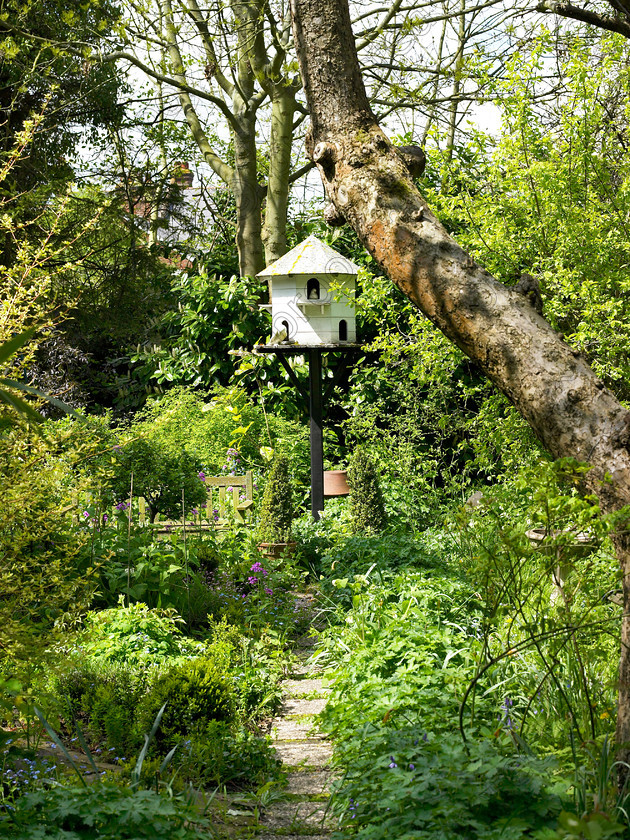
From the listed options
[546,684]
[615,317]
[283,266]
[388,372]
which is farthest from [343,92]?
[388,372]

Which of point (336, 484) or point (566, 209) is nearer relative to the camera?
point (566, 209)

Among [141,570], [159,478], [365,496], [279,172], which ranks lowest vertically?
[141,570]

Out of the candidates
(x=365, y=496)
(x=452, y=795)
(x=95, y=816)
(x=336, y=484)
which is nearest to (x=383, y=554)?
(x=365, y=496)

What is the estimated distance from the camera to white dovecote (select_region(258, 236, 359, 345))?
8.00m

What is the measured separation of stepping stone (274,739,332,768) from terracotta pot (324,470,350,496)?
181 inches

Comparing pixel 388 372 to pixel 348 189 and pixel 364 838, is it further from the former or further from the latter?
pixel 364 838

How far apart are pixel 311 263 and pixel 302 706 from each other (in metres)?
4.76

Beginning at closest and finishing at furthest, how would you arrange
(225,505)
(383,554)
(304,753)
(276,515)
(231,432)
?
(304,753)
(383,554)
(276,515)
(225,505)
(231,432)

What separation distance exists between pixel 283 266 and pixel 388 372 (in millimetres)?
1690

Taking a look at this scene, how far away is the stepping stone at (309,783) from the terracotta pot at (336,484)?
4.98 metres

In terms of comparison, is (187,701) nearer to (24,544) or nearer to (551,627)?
(24,544)

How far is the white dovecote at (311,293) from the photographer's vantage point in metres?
8.00

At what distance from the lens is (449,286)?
3166 mm

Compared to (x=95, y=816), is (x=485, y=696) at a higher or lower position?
lower
